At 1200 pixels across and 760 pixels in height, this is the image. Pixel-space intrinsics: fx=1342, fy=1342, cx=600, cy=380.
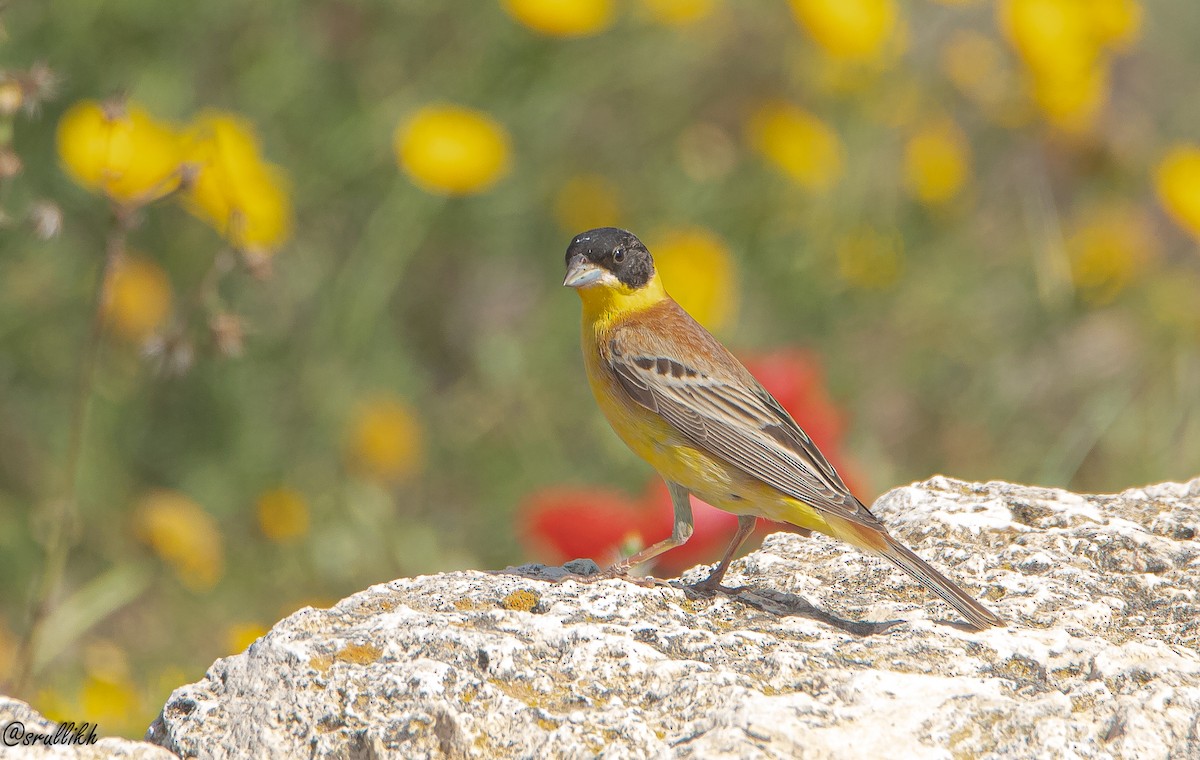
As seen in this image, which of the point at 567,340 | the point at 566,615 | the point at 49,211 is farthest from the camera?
the point at 567,340

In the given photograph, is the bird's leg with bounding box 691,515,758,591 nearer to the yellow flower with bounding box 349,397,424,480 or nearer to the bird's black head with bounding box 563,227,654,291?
the bird's black head with bounding box 563,227,654,291

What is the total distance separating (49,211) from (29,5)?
4133 mm

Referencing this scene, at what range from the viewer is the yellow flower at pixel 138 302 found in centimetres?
738

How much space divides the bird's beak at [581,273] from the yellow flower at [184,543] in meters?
2.86

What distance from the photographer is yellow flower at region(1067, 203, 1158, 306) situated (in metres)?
7.51

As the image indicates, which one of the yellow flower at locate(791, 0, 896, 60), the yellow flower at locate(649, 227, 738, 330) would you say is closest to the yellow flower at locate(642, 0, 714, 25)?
the yellow flower at locate(791, 0, 896, 60)

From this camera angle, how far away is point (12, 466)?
7.29 meters

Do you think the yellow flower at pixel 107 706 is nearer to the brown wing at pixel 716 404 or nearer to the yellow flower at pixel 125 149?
the brown wing at pixel 716 404

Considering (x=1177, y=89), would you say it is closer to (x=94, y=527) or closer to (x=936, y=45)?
(x=936, y=45)

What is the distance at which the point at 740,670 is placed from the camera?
118 inches

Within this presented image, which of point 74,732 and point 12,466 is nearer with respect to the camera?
point 74,732

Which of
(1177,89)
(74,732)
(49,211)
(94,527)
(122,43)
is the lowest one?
(74,732)

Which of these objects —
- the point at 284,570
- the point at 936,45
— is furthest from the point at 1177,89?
the point at 284,570

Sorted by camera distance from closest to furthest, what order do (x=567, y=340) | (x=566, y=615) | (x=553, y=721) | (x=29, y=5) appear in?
(x=553, y=721), (x=566, y=615), (x=29, y=5), (x=567, y=340)
